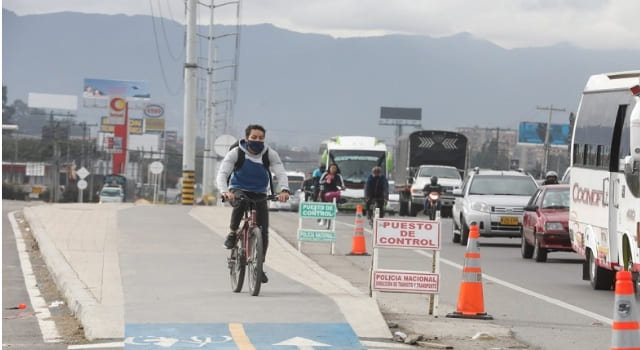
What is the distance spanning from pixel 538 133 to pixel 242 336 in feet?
522

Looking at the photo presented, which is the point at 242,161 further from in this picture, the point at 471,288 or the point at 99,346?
the point at 99,346

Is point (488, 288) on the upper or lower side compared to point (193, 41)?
lower

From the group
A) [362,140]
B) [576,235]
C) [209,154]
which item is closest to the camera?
[576,235]

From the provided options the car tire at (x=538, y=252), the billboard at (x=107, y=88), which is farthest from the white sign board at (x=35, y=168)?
the car tire at (x=538, y=252)

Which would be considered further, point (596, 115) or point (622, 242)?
point (596, 115)

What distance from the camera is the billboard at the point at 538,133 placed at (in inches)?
6565

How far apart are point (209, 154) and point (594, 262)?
79380 mm

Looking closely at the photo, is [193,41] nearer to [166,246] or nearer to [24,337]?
[166,246]

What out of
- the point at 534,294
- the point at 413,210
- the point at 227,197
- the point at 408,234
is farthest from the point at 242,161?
the point at 413,210

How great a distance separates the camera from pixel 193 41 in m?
55.2

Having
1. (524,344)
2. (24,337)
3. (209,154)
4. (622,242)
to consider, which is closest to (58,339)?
(24,337)

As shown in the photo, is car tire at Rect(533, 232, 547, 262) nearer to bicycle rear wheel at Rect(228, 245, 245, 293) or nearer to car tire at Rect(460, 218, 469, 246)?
car tire at Rect(460, 218, 469, 246)

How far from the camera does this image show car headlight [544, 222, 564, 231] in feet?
79.7

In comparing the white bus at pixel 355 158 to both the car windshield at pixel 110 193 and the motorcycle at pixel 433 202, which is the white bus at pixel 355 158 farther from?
the car windshield at pixel 110 193
